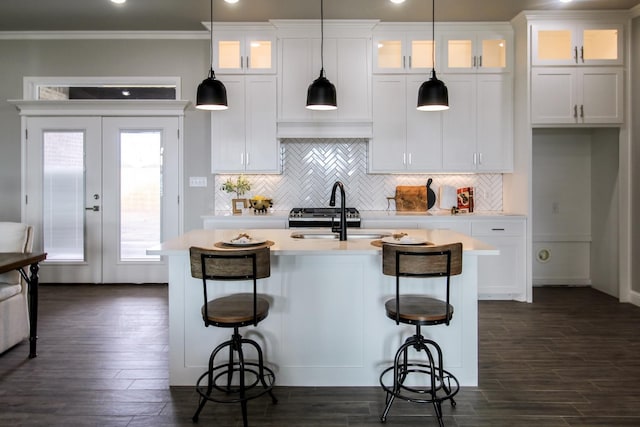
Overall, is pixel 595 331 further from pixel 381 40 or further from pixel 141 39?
pixel 141 39

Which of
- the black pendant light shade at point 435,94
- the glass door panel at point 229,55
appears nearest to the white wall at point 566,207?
the black pendant light shade at point 435,94

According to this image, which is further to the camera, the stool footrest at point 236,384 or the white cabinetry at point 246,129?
the white cabinetry at point 246,129

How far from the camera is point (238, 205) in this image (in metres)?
5.42

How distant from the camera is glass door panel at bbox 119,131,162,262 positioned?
5.66 metres

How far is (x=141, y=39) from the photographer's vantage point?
560 cm

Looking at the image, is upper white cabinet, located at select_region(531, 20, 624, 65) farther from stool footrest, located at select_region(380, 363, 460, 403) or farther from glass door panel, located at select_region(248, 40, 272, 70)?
stool footrest, located at select_region(380, 363, 460, 403)

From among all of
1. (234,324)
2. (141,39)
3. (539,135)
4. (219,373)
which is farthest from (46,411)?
(539,135)

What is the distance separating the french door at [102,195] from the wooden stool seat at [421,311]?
3.75m

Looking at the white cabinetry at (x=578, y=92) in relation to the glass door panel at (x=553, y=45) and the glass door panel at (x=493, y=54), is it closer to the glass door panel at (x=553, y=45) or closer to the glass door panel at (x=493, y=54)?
the glass door panel at (x=553, y=45)

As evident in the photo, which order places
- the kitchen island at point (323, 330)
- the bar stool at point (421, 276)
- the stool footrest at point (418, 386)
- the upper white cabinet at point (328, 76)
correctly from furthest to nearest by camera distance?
the upper white cabinet at point (328, 76), the kitchen island at point (323, 330), the stool footrest at point (418, 386), the bar stool at point (421, 276)

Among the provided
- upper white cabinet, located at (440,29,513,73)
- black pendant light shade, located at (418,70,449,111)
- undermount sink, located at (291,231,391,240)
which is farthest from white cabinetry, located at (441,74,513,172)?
undermount sink, located at (291,231,391,240)

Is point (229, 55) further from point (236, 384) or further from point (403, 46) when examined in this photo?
point (236, 384)

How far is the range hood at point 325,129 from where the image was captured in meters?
5.28

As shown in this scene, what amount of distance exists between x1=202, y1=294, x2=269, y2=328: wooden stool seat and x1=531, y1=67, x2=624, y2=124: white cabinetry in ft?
12.5
